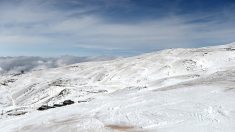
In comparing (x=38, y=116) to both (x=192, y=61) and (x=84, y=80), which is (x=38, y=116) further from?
(x=192, y=61)

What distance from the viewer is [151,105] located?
34469 mm

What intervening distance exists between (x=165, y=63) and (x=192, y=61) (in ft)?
25.8

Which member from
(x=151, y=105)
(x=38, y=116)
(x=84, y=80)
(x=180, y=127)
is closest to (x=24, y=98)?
(x=84, y=80)

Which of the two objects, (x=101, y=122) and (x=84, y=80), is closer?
(x=101, y=122)

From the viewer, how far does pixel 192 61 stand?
4129 inches

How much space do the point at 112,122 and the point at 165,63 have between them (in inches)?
3161

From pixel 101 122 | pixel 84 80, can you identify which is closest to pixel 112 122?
pixel 101 122

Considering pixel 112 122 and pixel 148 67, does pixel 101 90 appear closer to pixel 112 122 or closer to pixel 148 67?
pixel 148 67

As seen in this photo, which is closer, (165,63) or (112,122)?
(112,122)

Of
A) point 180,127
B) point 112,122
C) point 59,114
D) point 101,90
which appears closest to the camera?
point 180,127

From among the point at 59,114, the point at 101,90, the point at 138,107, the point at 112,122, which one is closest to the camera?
the point at 112,122

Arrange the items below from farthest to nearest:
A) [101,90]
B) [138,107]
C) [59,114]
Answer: [101,90]
[59,114]
[138,107]

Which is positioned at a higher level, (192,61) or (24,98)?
(192,61)

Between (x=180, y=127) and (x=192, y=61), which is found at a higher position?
(x=192, y=61)
